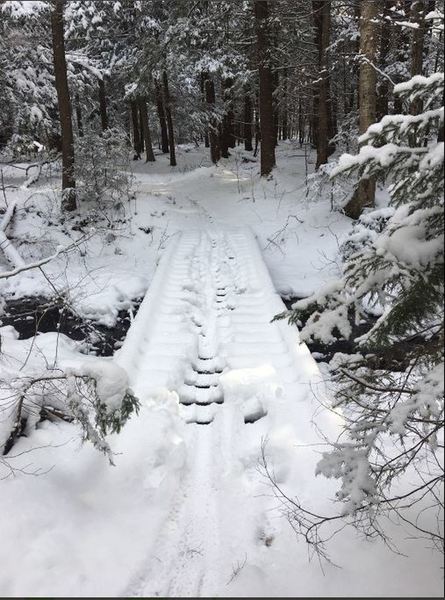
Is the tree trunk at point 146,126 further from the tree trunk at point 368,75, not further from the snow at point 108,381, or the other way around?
the snow at point 108,381

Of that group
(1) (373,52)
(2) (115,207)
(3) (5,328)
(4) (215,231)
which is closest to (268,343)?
(3) (5,328)

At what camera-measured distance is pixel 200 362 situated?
18.1ft

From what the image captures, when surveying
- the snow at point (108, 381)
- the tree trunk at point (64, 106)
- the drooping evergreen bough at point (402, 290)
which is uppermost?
the tree trunk at point (64, 106)

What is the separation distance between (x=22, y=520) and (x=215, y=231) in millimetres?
10237

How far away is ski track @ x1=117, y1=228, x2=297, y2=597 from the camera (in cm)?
293

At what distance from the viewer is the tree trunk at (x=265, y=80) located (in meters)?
13.7

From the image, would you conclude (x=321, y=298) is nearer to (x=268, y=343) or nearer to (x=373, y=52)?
(x=268, y=343)

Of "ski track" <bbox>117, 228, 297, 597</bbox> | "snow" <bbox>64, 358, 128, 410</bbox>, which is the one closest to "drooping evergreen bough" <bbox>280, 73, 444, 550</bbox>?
"ski track" <bbox>117, 228, 297, 597</bbox>

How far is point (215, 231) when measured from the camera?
12.6 m

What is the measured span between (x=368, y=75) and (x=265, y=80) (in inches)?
243

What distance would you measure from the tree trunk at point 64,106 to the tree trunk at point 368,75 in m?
6.88

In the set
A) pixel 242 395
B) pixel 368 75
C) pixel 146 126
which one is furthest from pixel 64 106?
pixel 146 126

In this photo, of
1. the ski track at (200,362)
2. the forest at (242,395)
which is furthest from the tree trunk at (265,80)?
the ski track at (200,362)

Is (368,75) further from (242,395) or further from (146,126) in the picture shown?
(146,126)
